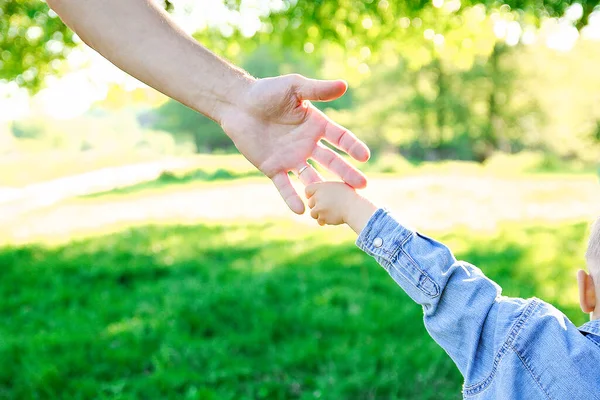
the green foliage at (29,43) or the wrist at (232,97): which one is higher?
the green foliage at (29,43)

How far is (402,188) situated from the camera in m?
13.4

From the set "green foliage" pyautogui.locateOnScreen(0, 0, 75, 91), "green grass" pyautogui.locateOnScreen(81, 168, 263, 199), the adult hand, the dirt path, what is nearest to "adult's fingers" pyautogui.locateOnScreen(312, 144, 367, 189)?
the adult hand

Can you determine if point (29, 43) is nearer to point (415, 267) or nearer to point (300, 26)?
point (300, 26)

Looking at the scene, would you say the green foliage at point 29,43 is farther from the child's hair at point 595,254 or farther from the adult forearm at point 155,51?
the child's hair at point 595,254

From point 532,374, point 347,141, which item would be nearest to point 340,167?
point 347,141

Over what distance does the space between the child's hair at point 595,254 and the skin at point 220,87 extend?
2.13 feet

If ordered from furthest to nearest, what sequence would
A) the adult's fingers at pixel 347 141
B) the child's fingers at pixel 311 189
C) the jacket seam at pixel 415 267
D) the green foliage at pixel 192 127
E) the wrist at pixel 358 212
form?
the green foliage at pixel 192 127 → the adult's fingers at pixel 347 141 → the child's fingers at pixel 311 189 → the wrist at pixel 358 212 → the jacket seam at pixel 415 267

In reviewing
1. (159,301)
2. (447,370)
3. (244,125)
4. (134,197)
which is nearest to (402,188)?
(134,197)

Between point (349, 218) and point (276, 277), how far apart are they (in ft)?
13.1

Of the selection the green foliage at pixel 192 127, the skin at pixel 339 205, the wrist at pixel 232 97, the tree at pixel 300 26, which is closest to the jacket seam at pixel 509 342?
the skin at pixel 339 205

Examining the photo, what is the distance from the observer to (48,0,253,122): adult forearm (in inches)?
67.6

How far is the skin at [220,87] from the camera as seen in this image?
5.62 feet

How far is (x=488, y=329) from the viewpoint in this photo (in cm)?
123

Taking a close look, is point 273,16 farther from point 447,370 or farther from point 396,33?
point 447,370
